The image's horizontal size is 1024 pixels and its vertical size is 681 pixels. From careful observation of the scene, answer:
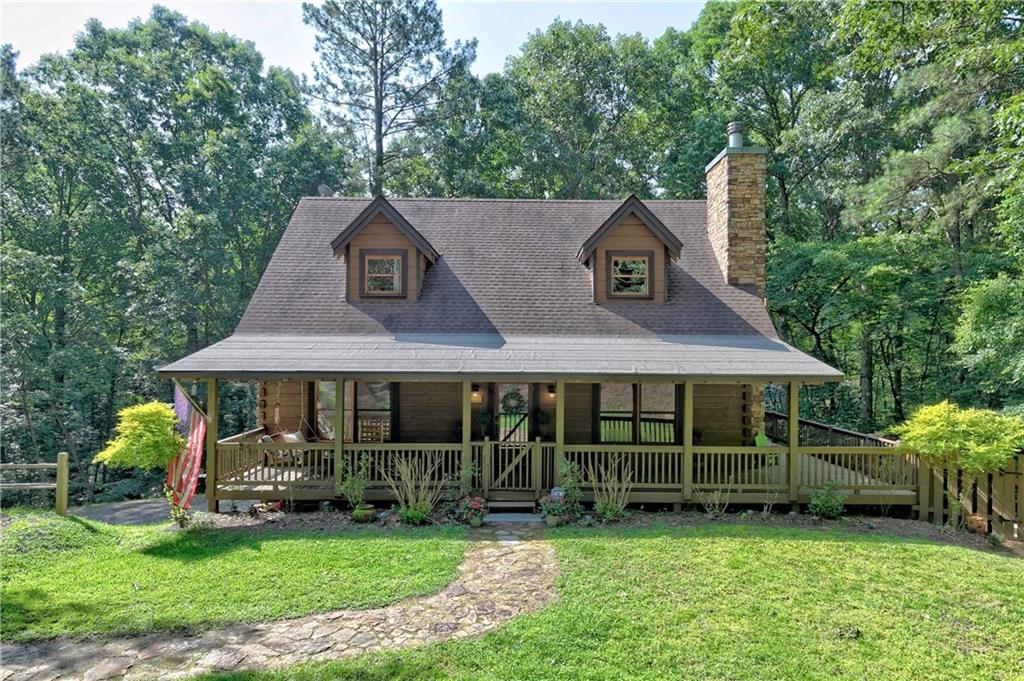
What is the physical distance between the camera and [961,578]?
22.2 feet

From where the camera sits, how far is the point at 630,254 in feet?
41.3

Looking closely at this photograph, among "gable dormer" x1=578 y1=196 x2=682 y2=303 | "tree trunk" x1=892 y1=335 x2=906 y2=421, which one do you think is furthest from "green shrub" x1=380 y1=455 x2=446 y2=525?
"tree trunk" x1=892 y1=335 x2=906 y2=421

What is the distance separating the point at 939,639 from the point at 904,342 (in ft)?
62.7

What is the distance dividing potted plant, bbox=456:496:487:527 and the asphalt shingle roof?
2.34 metres

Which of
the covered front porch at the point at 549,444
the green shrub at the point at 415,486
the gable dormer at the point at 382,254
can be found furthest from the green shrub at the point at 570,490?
the gable dormer at the point at 382,254

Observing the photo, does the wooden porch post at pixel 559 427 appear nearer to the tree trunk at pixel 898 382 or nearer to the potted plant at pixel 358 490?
the potted plant at pixel 358 490

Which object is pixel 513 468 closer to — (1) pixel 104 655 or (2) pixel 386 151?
(1) pixel 104 655

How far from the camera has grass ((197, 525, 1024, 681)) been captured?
479cm

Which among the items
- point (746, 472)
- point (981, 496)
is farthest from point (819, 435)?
point (746, 472)

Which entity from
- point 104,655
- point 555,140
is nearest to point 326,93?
point 555,140

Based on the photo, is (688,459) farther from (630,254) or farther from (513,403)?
(630,254)

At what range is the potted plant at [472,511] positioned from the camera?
29.6 feet

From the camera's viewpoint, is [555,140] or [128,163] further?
[555,140]

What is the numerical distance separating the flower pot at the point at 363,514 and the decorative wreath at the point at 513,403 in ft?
12.8
